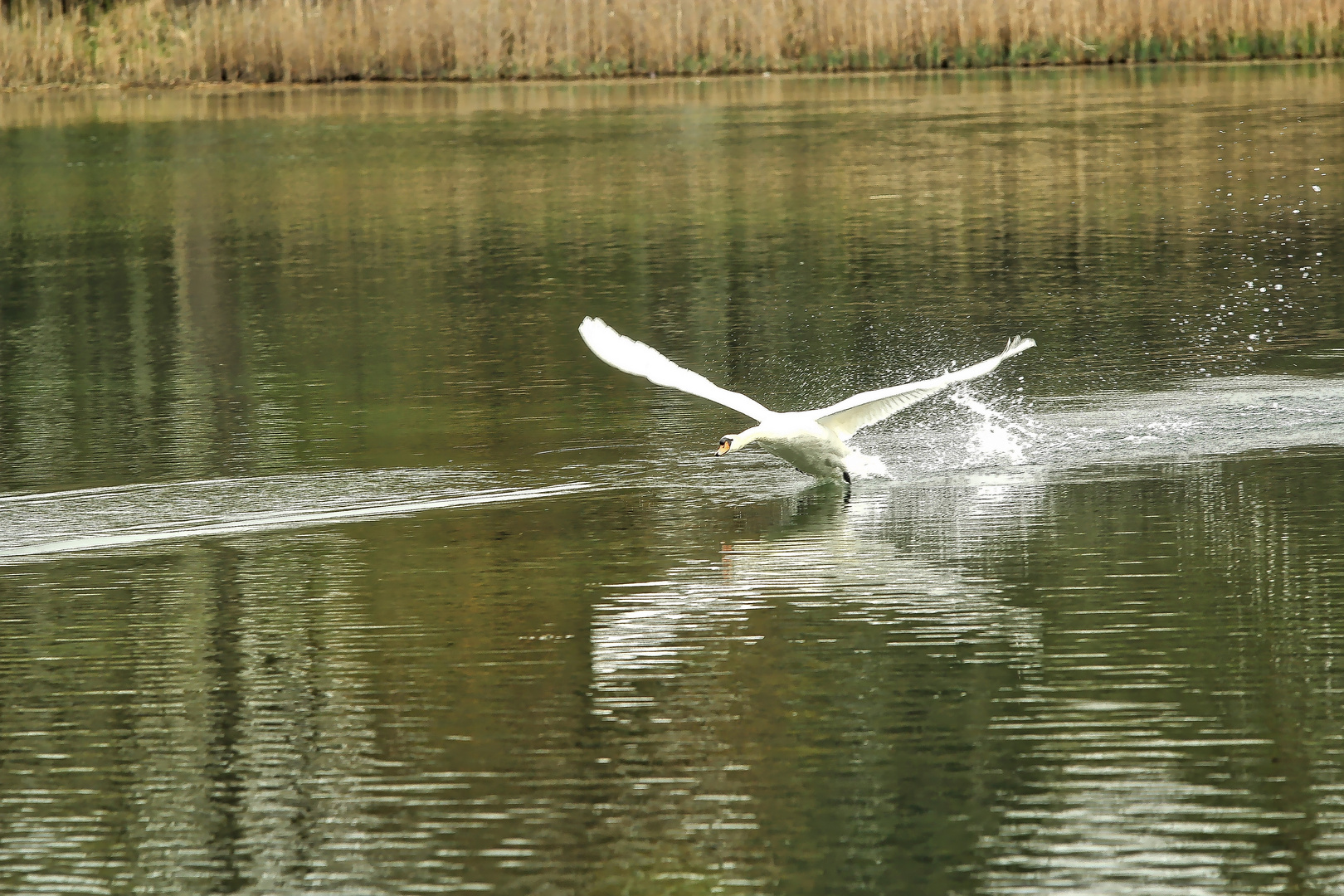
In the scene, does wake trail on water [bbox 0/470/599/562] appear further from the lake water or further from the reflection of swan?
the reflection of swan

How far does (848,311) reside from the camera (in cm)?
1534

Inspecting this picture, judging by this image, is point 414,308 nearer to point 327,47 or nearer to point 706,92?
point 706,92

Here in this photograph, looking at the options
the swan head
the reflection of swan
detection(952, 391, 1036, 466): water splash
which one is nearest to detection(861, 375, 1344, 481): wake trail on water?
detection(952, 391, 1036, 466): water splash

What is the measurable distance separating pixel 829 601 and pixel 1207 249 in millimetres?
10229

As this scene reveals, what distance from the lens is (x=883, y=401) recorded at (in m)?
9.93

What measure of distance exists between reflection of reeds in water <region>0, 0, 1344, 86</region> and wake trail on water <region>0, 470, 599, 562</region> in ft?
78.1

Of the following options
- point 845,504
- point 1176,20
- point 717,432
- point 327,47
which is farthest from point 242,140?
point 845,504

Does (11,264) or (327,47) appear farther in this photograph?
(327,47)

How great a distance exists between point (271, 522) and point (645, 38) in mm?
25654

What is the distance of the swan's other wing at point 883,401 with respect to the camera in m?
9.53

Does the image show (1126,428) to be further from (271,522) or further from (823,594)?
(271,522)

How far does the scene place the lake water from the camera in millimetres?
5906

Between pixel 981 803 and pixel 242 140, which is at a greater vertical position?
pixel 242 140

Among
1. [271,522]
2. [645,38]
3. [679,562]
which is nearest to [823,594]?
[679,562]
